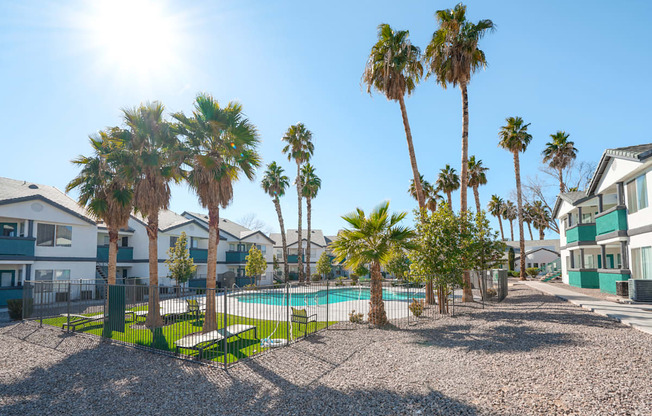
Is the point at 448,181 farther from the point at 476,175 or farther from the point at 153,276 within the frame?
the point at 153,276

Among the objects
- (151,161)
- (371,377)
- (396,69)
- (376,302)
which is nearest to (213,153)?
(151,161)

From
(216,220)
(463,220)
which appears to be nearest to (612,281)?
(463,220)

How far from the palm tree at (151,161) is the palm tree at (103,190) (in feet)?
6.01

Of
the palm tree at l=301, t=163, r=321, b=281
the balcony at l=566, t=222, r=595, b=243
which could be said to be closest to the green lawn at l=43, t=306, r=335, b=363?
the balcony at l=566, t=222, r=595, b=243

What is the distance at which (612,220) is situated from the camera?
2084 cm

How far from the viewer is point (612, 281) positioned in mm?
21703

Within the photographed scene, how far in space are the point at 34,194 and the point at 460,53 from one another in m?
27.1

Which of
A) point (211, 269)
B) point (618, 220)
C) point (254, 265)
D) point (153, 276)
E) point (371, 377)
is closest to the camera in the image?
point (371, 377)

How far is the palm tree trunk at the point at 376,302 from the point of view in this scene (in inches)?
549

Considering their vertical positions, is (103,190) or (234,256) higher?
(103,190)

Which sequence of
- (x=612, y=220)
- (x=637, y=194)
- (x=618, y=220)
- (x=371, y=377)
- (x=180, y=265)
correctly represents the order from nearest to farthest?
(x=371, y=377) → (x=637, y=194) → (x=618, y=220) → (x=612, y=220) → (x=180, y=265)

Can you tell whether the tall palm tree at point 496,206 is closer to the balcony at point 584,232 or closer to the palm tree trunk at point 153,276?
the balcony at point 584,232

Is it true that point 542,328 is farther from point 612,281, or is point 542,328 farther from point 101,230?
point 101,230

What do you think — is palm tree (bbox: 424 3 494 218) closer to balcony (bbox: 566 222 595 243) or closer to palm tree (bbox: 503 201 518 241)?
balcony (bbox: 566 222 595 243)
